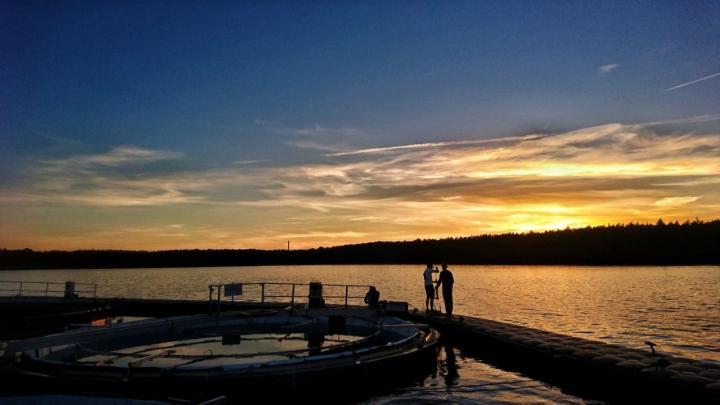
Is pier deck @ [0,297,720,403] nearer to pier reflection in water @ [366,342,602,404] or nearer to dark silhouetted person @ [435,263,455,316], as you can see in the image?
pier reflection in water @ [366,342,602,404]

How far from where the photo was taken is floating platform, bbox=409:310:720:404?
41.4 feet

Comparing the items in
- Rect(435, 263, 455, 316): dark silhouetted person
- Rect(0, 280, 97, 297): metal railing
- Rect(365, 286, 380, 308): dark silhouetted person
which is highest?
Rect(435, 263, 455, 316): dark silhouetted person

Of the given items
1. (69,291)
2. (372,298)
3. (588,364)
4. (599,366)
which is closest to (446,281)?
(372,298)

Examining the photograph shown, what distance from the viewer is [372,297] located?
85.0 ft

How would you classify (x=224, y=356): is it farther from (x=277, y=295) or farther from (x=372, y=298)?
(x=277, y=295)

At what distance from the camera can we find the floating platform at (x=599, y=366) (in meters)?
12.6

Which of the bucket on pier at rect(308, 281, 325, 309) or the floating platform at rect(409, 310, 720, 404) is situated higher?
the bucket on pier at rect(308, 281, 325, 309)

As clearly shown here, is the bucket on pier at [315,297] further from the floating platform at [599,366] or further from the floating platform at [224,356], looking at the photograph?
the floating platform at [599,366]

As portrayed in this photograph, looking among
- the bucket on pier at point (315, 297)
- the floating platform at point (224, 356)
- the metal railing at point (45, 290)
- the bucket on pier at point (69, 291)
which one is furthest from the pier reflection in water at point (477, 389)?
the bucket on pier at point (69, 291)

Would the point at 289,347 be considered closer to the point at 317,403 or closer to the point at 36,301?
→ the point at 317,403

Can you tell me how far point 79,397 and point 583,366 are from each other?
14.6 meters

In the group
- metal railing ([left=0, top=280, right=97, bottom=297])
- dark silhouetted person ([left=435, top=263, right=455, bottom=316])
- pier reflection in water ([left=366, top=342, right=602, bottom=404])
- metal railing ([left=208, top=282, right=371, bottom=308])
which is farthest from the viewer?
metal railing ([left=0, top=280, right=97, bottom=297])

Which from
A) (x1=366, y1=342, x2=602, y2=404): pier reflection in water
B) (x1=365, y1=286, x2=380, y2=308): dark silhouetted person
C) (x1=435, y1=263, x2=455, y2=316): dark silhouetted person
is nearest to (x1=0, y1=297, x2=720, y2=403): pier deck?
(x1=366, y1=342, x2=602, y2=404): pier reflection in water

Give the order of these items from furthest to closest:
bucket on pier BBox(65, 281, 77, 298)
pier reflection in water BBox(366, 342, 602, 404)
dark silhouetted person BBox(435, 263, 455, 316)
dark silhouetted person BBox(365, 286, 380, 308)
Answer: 1. bucket on pier BBox(65, 281, 77, 298)
2. dark silhouetted person BBox(365, 286, 380, 308)
3. dark silhouetted person BBox(435, 263, 455, 316)
4. pier reflection in water BBox(366, 342, 602, 404)
